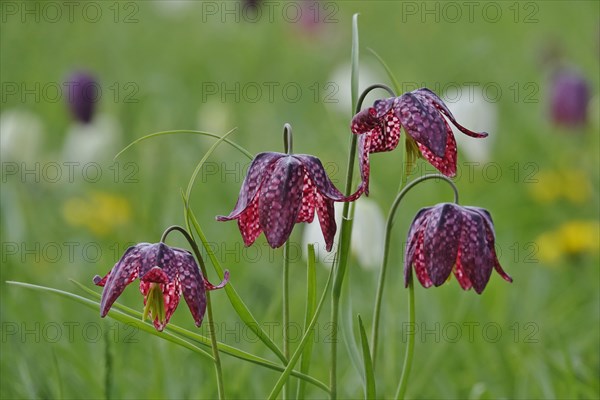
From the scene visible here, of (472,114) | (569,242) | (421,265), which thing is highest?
(472,114)

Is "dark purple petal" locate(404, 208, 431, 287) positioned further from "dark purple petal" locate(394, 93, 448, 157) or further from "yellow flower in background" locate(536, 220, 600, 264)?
"yellow flower in background" locate(536, 220, 600, 264)

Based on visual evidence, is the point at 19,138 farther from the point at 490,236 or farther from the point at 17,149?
the point at 490,236

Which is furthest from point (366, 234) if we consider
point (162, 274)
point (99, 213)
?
point (99, 213)

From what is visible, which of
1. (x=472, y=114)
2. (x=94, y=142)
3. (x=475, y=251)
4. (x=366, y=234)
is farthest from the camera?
(x=94, y=142)

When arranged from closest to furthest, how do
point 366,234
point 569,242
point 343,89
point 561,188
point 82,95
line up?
point 366,234 → point 569,242 → point 82,95 → point 561,188 → point 343,89

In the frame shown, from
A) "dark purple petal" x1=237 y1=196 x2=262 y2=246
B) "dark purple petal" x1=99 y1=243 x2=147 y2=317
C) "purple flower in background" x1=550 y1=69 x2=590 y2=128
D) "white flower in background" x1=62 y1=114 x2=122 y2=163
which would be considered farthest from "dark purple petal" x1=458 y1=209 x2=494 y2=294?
"purple flower in background" x1=550 y1=69 x2=590 y2=128

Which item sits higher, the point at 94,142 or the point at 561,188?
the point at 94,142

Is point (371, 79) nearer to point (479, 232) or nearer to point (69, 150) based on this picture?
point (69, 150)

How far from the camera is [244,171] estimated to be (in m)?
3.19

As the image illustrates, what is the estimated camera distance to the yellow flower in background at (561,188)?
2977mm

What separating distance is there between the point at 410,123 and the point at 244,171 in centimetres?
217

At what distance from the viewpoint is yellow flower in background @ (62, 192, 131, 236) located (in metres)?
2.81

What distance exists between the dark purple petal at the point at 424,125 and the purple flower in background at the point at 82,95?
1.88 metres

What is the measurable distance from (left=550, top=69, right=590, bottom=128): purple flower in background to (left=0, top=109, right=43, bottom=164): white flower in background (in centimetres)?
169
